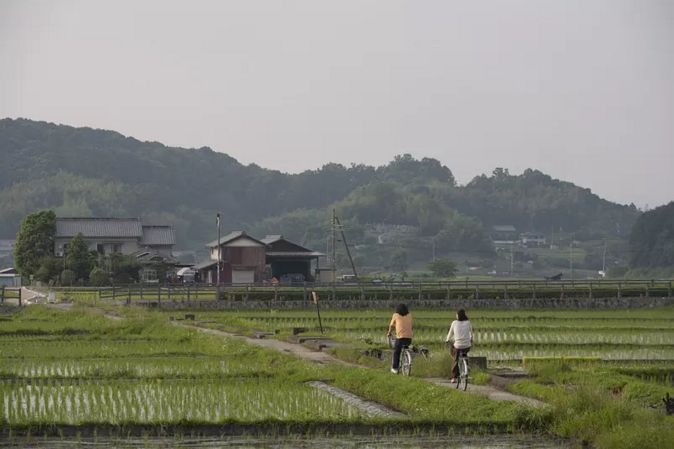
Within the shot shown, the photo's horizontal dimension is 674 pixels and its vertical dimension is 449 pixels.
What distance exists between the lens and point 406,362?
2084 cm

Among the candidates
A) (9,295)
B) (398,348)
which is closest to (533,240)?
(9,295)

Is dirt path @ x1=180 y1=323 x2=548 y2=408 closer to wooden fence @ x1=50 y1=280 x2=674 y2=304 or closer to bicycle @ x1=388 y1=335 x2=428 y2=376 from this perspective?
bicycle @ x1=388 y1=335 x2=428 y2=376

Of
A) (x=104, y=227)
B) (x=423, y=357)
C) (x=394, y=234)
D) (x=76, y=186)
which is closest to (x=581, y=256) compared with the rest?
(x=394, y=234)

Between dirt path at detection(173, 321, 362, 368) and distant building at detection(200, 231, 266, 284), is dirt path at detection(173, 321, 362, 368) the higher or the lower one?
the lower one

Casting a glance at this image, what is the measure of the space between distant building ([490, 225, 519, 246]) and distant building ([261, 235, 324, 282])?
345ft

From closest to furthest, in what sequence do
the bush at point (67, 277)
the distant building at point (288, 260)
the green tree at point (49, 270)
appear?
the bush at point (67, 277) → the green tree at point (49, 270) → the distant building at point (288, 260)

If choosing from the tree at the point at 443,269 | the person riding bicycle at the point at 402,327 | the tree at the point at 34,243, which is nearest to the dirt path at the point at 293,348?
the person riding bicycle at the point at 402,327

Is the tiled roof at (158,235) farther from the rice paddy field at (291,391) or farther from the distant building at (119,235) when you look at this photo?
the rice paddy field at (291,391)

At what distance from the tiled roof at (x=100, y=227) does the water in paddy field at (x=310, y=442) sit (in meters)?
70.9

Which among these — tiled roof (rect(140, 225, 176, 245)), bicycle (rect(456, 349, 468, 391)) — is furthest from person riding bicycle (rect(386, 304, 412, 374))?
tiled roof (rect(140, 225, 176, 245))

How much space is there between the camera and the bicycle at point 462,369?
739 inches

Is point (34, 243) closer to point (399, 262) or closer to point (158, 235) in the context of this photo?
point (158, 235)

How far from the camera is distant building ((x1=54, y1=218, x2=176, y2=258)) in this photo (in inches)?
3401

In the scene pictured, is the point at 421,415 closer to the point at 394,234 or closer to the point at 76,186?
the point at 394,234
